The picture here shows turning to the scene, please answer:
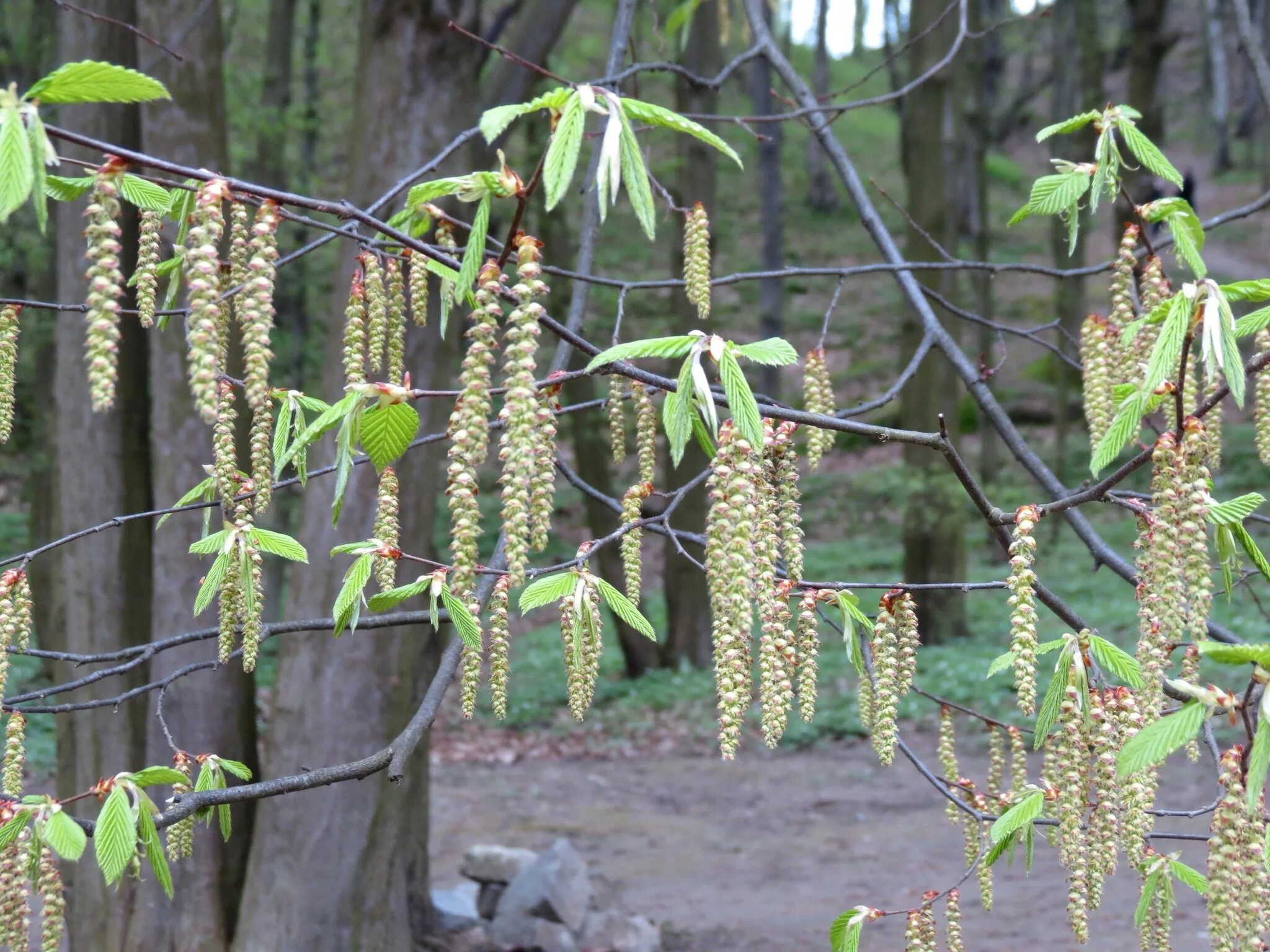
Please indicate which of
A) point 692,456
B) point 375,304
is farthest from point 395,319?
point 692,456

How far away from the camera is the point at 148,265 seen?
174cm

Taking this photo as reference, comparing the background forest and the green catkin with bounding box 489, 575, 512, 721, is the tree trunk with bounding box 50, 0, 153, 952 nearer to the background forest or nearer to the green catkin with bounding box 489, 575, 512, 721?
the background forest

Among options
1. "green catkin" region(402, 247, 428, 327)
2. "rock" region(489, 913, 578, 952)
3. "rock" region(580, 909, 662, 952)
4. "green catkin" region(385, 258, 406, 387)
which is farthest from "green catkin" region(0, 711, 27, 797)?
"rock" region(580, 909, 662, 952)

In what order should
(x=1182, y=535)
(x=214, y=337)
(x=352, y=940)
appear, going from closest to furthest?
(x=214, y=337), (x=1182, y=535), (x=352, y=940)

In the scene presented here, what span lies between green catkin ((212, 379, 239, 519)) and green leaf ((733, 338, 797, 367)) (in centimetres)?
75

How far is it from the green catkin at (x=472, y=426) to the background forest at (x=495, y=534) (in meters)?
1.79

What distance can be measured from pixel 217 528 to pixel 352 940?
1856 millimetres

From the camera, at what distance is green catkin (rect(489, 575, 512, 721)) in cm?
A: 179

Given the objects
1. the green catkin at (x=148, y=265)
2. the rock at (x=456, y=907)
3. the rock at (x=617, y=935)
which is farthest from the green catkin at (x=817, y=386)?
the rock at (x=617, y=935)

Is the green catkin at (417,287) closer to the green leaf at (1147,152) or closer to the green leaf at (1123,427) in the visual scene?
the green leaf at (1123,427)

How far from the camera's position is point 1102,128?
2.34 m

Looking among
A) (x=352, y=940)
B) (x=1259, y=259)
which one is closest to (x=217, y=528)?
(x=352, y=940)

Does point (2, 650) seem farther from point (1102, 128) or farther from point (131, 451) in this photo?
point (131, 451)

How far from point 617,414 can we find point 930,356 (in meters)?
9.28
